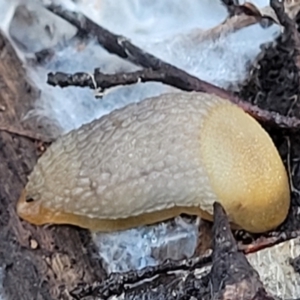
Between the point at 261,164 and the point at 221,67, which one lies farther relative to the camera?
Answer: the point at 221,67

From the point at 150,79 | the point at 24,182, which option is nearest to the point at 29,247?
the point at 24,182

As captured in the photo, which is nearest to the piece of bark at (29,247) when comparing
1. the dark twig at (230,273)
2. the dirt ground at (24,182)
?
the dirt ground at (24,182)

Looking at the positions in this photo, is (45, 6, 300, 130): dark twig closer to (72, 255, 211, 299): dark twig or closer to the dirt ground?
the dirt ground

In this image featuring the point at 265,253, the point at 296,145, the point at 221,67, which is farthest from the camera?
the point at 221,67

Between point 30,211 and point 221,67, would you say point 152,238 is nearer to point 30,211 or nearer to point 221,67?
point 30,211

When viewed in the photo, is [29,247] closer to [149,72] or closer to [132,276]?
[132,276]

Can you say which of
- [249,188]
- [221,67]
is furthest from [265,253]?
[221,67]

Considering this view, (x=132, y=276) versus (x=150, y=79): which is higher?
(x=150, y=79)
